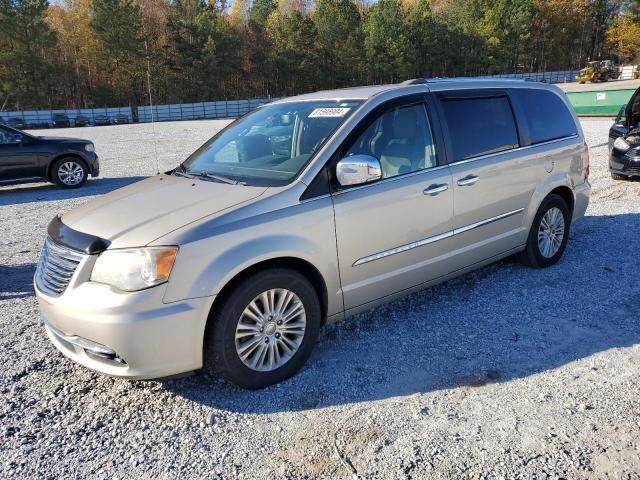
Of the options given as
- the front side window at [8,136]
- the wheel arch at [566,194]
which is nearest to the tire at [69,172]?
the front side window at [8,136]

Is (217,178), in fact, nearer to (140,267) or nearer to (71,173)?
(140,267)

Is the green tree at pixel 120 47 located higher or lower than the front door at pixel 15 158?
higher

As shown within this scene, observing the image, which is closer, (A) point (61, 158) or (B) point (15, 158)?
(B) point (15, 158)

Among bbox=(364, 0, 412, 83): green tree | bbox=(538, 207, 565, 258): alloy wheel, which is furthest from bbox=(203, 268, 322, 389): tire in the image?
bbox=(364, 0, 412, 83): green tree

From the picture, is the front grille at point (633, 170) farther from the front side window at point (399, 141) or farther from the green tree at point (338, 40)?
the green tree at point (338, 40)

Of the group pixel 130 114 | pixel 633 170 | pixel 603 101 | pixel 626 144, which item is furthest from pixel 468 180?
pixel 130 114

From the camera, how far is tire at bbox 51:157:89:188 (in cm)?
1150

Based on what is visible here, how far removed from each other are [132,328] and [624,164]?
351 inches

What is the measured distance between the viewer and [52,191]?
37.8 feet

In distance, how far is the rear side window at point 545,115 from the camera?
507cm

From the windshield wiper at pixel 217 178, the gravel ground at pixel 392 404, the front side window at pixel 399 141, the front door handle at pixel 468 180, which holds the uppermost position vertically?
the front side window at pixel 399 141

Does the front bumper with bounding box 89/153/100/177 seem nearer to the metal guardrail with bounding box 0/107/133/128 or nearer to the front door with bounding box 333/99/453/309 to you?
the front door with bounding box 333/99/453/309

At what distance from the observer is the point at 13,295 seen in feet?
16.9

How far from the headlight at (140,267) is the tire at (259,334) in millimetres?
410
